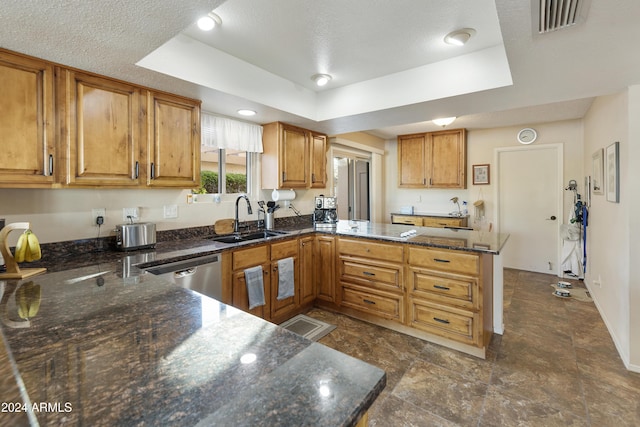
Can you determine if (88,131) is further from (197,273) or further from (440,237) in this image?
(440,237)

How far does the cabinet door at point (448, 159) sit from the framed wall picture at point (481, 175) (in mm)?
218

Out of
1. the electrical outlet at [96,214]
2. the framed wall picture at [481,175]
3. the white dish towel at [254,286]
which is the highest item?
the framed wall picture at [481,175]

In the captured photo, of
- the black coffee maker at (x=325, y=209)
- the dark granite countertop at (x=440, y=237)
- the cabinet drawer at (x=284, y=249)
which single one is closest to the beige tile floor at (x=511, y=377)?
the cabinet drawer at (x=284, y=249)

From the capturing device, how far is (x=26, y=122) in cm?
170

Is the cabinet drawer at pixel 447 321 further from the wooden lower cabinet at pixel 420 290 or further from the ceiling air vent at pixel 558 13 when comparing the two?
the ceiling air vent at pixel 558 13

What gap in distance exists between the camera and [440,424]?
1694 mm

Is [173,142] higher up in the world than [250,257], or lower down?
higher up

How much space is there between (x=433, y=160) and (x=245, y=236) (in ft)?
12.4

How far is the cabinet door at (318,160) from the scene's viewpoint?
3732mm

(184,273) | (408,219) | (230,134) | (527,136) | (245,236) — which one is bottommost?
(184,273)

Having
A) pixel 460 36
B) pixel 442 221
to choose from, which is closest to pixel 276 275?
pixel 460 36

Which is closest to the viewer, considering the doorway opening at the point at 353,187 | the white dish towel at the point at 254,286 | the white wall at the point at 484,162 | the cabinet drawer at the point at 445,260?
the cabinet drawer at the point at 445,260

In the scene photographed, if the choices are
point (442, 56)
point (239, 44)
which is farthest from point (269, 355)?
point (442, 56)

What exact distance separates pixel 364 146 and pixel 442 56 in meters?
2.81
